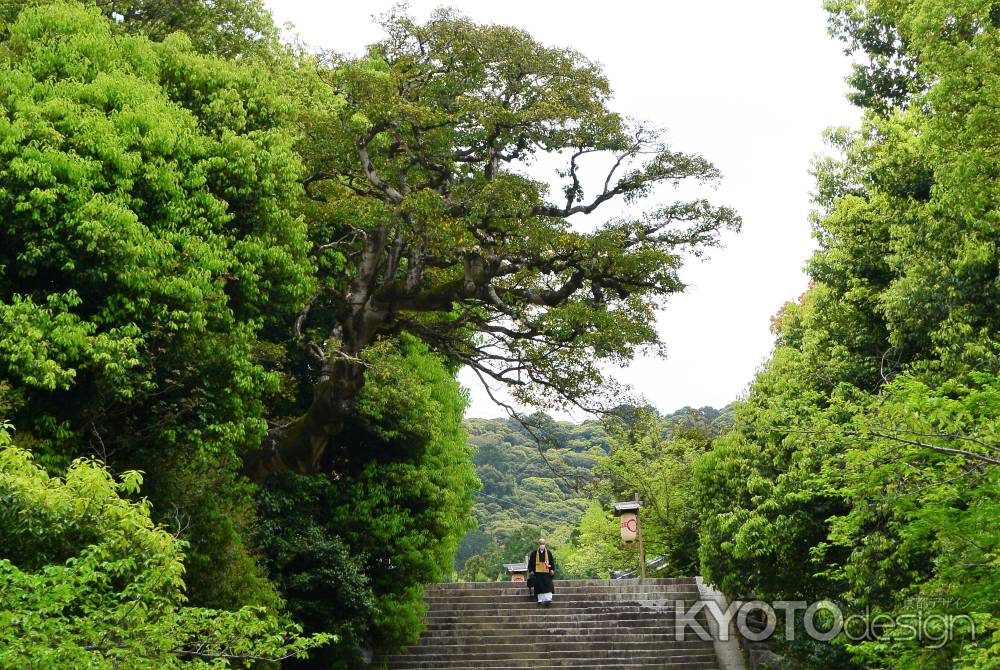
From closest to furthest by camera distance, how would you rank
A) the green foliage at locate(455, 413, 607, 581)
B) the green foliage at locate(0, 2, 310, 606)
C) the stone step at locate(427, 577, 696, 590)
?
the green foliage at locate(0, 2, 310, 606)
the stone step at locate(427, 577, 696, 590)
the green foliage at locate(455, 413, 607, 581)

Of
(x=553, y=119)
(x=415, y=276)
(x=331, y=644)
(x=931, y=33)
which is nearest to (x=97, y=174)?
(x=415, y=276)

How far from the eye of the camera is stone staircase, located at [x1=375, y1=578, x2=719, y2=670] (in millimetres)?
15383

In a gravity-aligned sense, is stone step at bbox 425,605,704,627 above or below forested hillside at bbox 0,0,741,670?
below

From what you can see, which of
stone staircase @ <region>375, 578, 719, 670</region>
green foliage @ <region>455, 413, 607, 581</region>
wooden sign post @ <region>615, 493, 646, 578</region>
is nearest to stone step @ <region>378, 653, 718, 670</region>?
stone staircase @ <region>375, 578, 719, 670</region>

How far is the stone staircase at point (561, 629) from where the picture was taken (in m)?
15.4

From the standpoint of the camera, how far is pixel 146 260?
31.7ft

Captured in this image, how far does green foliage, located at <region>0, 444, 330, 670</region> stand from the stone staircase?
8914 mm

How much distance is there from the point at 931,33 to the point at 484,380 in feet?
26.9

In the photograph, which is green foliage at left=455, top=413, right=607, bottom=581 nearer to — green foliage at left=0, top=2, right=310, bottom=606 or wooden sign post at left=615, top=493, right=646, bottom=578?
wooden sign post at left=615, top=493, right=646, bottom=578

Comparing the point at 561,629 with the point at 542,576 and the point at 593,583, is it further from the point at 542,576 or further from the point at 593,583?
the point at 593,583

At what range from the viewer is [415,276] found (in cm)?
1397

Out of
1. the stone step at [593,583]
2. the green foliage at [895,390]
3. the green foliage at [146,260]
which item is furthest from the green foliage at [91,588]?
the stone step at [593,583]

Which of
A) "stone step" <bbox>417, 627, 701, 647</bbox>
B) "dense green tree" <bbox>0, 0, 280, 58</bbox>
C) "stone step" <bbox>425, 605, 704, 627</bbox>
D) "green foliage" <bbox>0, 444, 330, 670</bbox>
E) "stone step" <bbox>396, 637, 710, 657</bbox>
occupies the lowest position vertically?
"stone step" <bbox>396, 637, 710, 657</bbox>

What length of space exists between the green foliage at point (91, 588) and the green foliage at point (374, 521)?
5.77 m
